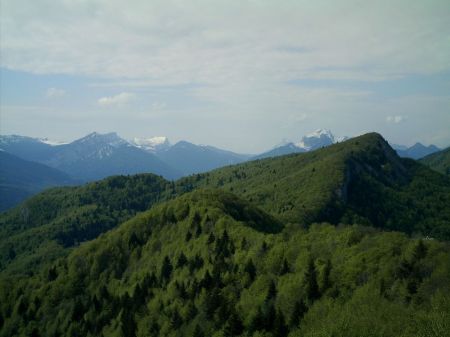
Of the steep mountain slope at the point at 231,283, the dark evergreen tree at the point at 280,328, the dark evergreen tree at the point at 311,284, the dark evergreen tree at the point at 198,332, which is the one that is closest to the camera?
the steep mountain slope at the point at 231,283

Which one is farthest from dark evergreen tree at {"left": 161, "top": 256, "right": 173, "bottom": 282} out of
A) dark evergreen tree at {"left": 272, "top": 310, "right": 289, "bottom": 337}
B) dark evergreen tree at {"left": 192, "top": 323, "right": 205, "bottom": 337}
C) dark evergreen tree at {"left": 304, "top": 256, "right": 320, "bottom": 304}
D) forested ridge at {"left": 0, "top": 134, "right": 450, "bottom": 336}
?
dark evergreen tree at {"left": 304, "top": 256, "right": 320, "bottom": 304}

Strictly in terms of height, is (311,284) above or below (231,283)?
above

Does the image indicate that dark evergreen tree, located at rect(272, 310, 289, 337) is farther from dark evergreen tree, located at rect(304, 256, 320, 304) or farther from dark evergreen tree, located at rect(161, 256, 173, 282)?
dark evergreen tree, located at rect(161, 256, 173, 282)

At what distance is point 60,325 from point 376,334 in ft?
393

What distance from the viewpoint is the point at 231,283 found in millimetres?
120750

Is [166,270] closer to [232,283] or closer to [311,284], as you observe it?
[232,283]

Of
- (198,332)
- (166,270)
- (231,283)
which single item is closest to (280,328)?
A: (198,332)

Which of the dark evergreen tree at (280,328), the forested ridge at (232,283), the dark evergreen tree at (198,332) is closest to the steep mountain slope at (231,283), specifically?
the dark evergreen tree at (280,328)

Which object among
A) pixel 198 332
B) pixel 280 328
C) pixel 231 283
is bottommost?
pixel 198 332

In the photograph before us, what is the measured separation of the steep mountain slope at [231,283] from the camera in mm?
83375

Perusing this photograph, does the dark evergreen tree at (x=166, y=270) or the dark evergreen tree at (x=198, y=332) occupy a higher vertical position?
the dark evergreen tree at (x=166, y=270)

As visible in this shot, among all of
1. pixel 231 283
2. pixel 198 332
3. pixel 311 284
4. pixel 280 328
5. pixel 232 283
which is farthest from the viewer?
pixel 231 283

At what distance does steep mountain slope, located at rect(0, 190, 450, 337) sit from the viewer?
274 feet

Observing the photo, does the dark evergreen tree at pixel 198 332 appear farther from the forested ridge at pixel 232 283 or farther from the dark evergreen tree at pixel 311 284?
the dark evergreen tree at pixel 311 284
